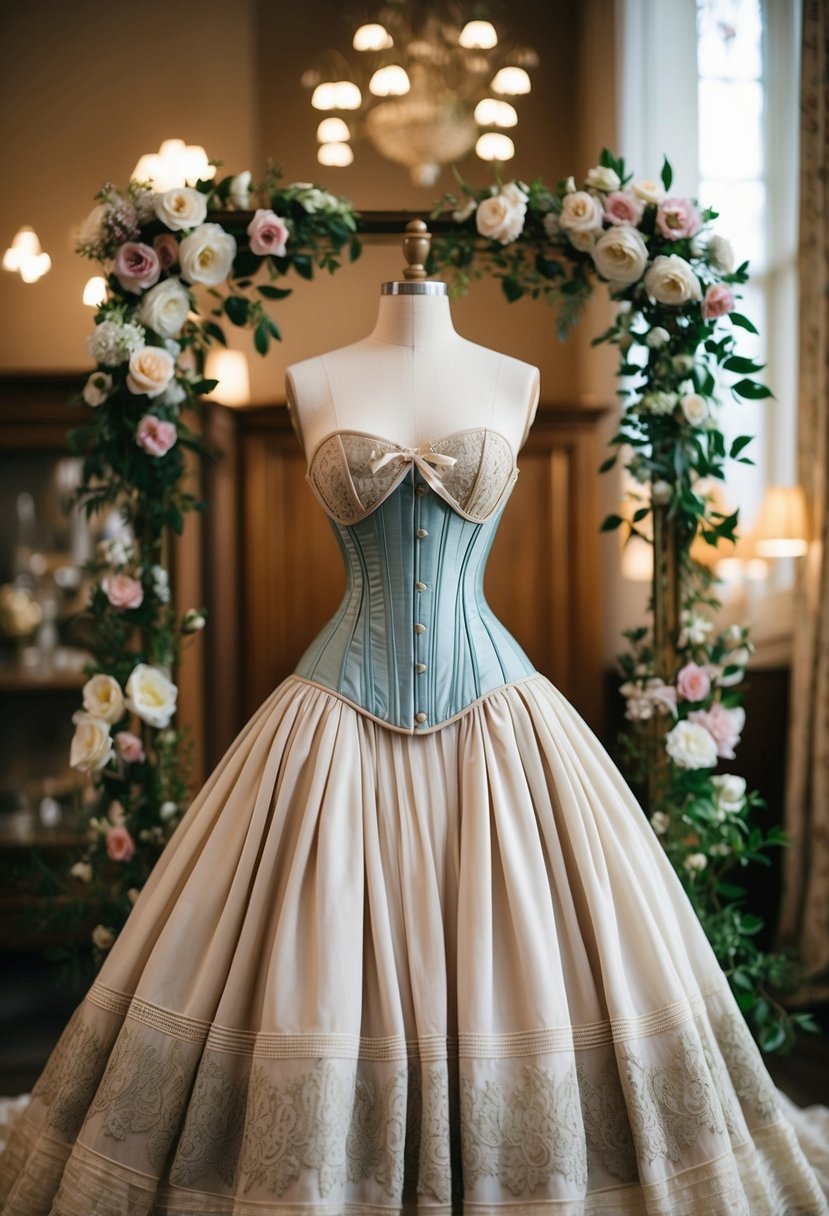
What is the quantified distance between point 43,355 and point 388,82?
134 centimetres

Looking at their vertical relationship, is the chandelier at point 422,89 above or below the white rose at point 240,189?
above

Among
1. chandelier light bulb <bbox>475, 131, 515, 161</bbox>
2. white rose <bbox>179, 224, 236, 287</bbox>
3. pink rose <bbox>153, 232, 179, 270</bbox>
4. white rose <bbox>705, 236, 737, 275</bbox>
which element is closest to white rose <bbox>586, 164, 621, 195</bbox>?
white rose <bbox>705, 236, 737, 275</bbox>

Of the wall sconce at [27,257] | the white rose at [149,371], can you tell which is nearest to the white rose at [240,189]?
the white rose at [149,371]

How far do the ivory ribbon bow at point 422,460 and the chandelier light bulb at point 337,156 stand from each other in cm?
207

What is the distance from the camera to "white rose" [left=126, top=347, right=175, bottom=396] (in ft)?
6.72

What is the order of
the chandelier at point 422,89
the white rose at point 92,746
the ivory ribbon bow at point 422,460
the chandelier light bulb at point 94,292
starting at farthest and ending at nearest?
the chandelier at point 422,89
the chandelier light bulb at point 94,292
the white rose at point 92,746
the ivory ribbon bow at point 422,460

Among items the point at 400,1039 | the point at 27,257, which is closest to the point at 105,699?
the point at 400,1039

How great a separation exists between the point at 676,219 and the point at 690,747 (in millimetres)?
1013

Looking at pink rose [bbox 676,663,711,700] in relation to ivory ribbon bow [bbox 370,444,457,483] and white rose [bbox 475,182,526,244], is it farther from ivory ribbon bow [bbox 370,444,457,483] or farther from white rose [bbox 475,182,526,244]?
white rose [bbox 475,182,526,244]

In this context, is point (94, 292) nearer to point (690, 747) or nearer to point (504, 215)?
point (504, 215)

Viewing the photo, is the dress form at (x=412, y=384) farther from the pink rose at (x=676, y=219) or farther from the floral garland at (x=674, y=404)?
the pink rose at (x=676, y=219)

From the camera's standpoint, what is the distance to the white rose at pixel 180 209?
6.70 feet

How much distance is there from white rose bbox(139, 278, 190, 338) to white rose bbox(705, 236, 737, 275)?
3.32ft

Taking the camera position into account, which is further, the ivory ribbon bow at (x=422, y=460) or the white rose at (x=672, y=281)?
the white rose at (x=672, y=281)
